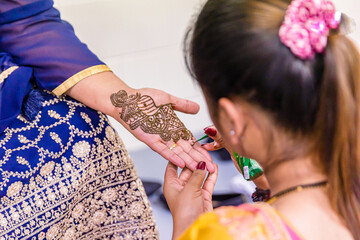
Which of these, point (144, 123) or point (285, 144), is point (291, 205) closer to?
point (285, 144)

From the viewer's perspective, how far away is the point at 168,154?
0.98 metres

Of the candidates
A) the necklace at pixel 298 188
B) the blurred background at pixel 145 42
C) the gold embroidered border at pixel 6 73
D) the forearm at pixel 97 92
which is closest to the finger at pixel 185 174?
the forearm at pixel 97 92

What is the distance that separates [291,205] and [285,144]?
93 millimetres

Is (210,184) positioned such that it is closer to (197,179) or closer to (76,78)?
(197,179)

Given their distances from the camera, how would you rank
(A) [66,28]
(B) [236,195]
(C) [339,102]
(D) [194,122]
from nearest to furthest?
(C) [339,102] → (A) [66,28] → (B) [236,195] → (D) [194,122]

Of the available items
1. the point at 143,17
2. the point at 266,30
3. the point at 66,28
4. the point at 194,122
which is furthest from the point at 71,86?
the point at 194,122

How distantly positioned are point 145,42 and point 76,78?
860 millimetres

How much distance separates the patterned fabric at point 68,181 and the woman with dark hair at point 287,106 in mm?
409

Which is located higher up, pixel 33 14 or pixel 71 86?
pixel 33 14

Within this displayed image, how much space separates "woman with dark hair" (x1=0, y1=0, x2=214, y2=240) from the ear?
302 mm

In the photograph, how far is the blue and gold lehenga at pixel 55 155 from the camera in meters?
0.88

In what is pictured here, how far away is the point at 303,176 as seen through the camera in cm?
63

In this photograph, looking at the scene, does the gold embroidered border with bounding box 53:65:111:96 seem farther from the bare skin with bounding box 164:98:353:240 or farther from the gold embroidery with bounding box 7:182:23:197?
the bare skin with bounding box 164:98:353:240

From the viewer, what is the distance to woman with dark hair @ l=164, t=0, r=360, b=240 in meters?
0.55
